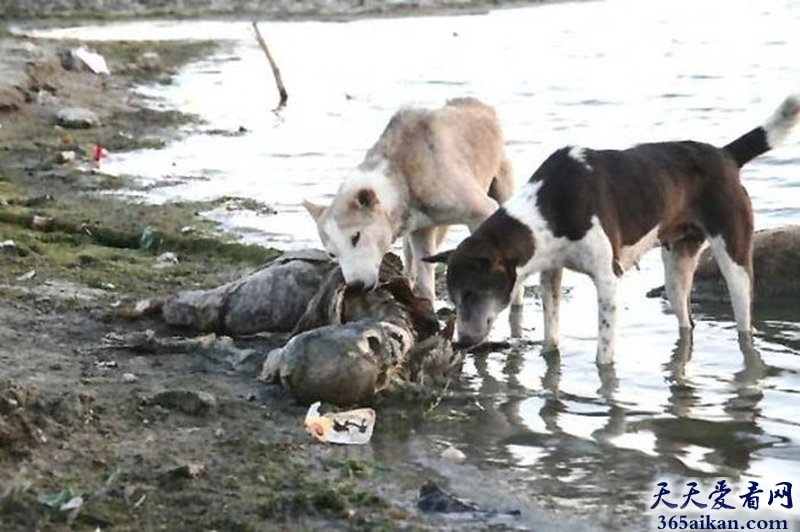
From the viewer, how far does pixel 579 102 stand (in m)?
20.1

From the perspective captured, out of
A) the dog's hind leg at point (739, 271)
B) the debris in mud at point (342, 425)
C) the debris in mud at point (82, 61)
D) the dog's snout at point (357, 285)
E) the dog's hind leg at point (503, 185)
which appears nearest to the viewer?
the debris in mud at point (342, 425)

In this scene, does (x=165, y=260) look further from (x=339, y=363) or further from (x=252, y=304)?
(x=339, y=363)

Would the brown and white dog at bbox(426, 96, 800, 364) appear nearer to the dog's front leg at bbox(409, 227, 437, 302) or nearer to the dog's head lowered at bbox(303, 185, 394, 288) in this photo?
the dog's head lowered at bbox(303, 185, 394, 288)

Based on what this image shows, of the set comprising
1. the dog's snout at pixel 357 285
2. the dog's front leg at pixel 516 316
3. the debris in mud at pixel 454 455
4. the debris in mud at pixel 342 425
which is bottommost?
the dog's front leg at pixel 516 316

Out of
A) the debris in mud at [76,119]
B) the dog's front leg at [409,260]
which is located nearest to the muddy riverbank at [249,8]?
the debris in mud at [76,119]

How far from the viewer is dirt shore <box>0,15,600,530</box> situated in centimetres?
558

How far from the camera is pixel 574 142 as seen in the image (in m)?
16.6

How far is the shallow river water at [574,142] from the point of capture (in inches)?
269

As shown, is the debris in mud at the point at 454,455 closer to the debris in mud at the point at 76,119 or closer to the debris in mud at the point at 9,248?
the debris in mud at the point at 9,248

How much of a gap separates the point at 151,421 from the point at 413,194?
293 cm

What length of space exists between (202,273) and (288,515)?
4.84 metres

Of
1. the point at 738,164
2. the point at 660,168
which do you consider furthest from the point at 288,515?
the point at 738,164

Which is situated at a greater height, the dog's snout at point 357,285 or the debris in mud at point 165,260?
the dog's snout at point 357,285

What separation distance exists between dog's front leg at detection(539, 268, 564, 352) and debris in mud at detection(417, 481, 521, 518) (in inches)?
118
